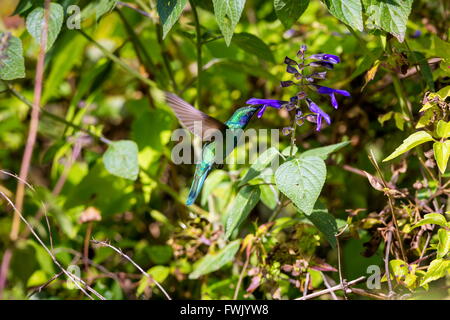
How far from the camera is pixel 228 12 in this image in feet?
3.78

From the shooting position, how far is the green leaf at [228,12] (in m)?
1.14

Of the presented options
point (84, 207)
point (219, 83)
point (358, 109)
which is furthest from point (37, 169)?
point (358, 109)

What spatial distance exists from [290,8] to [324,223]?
491 millimetres

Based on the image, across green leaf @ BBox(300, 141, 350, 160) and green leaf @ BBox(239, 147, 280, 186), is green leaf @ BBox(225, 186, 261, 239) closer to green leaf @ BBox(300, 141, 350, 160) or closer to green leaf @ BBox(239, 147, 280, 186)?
green leaf @ BBox(239, 147, 280, 186)

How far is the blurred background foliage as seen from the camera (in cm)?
148

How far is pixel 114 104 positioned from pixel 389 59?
5.04 feet

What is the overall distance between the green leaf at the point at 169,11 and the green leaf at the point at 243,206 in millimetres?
409

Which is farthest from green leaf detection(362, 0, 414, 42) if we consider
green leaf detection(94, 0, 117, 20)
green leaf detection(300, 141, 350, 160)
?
green leaf detection(94, 0, 117, 20)

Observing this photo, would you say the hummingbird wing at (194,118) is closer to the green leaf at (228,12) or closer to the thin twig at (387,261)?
the green leaf at (228,12)

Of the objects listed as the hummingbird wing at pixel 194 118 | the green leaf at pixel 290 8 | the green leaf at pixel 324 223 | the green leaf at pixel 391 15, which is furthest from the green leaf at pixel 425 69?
the hummingbird wing at pixel 194 118

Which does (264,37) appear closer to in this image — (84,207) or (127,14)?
(127,14)

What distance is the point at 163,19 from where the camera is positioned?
1.21m

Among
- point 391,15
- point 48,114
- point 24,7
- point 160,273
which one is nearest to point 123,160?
point 48,114
